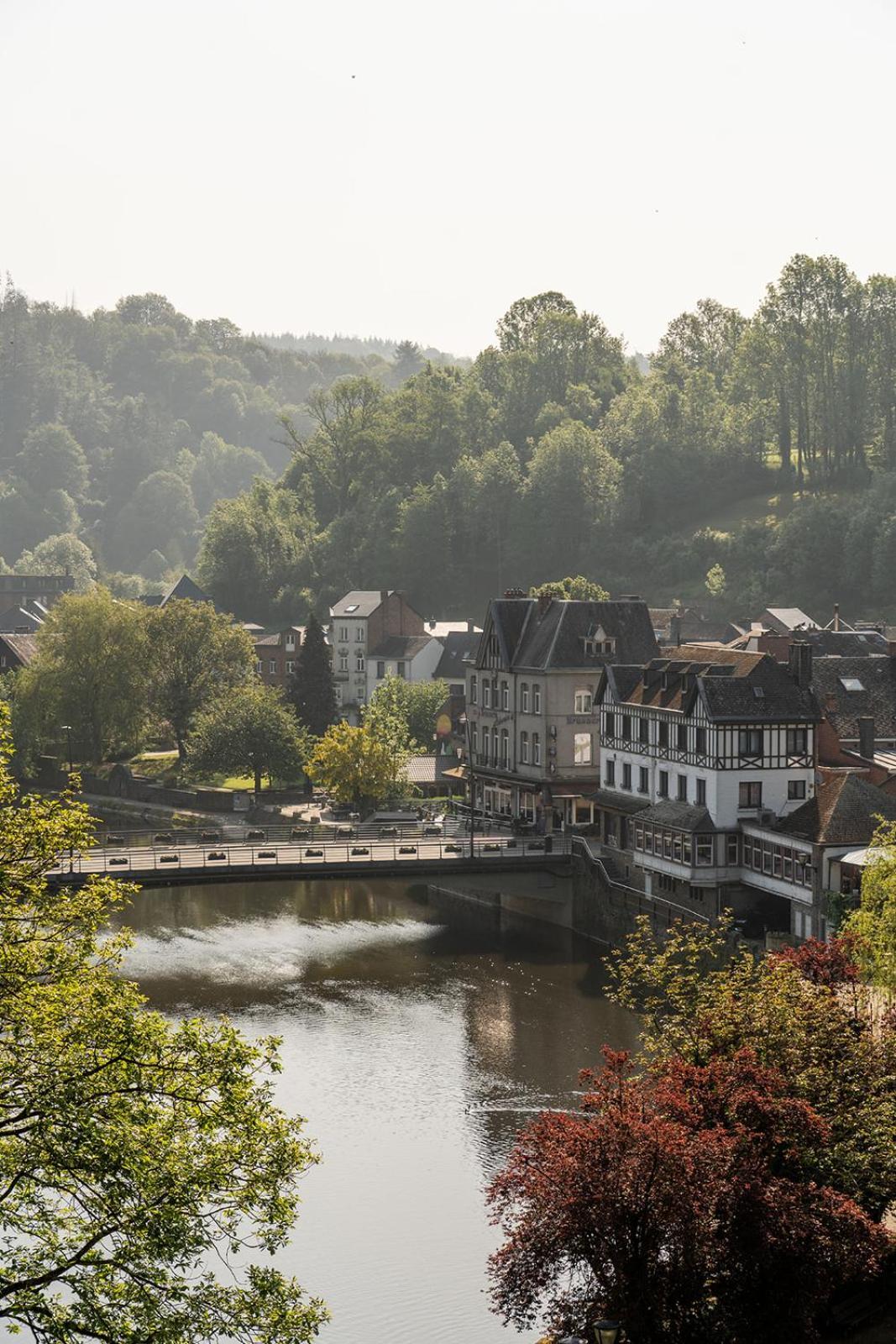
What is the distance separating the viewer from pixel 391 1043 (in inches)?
2196

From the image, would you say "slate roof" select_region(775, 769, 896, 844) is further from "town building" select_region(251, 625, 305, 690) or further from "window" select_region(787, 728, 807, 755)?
"town building" select_region(251, 625, 305, 690)

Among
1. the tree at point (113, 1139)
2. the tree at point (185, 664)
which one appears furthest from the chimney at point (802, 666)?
the tree at point (185, 664)

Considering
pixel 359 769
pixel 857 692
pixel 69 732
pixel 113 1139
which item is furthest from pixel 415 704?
pixel 113 1139

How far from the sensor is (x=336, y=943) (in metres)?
70.4

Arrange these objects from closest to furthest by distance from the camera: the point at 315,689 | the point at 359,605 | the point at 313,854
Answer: the point at 313,854 → the point at 315,689 → the point at 359,605

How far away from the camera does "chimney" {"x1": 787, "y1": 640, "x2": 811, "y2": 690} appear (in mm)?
66938

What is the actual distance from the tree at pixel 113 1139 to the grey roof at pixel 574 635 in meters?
58.1

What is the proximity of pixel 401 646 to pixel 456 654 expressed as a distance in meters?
4.19

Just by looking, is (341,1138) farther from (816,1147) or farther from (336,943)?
(336,943)

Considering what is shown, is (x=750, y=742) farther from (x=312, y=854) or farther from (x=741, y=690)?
(x=312, y=854)

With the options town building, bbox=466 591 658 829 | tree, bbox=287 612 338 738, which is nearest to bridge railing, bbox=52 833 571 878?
town building, bbox=466 591 658 829

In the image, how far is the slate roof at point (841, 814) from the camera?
6009cm

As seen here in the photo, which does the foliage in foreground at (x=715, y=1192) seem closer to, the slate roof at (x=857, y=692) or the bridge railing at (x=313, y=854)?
the bridge railing at (x=313, y=854)

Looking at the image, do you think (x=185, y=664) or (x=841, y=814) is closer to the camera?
(x=841, y=814)
